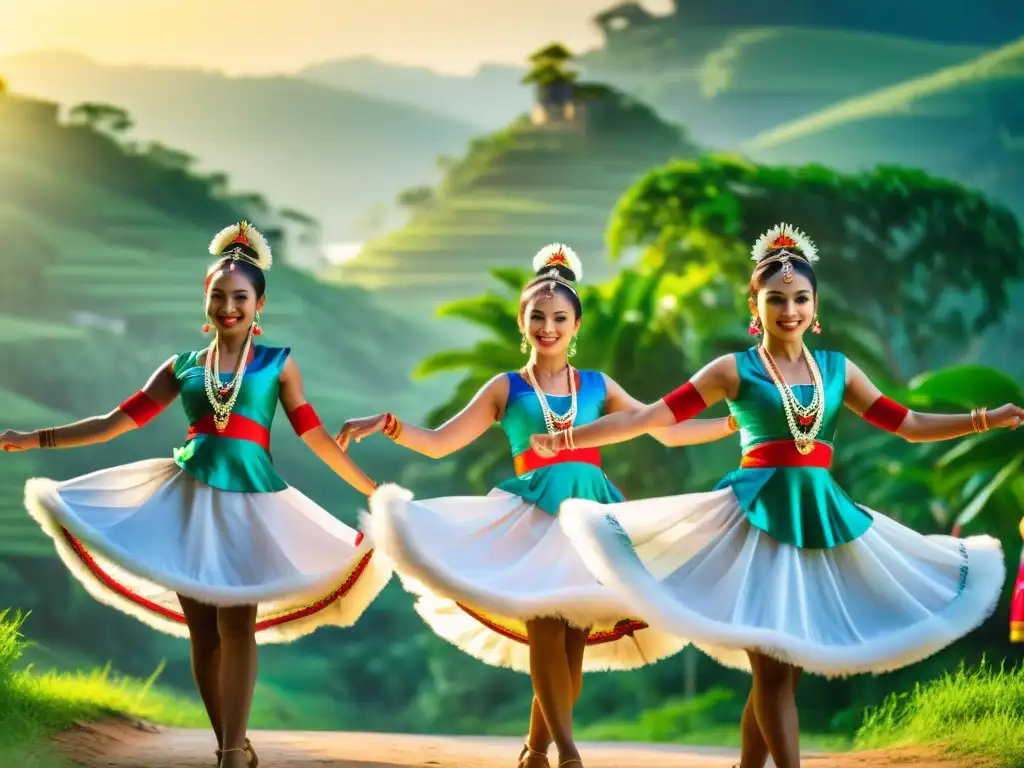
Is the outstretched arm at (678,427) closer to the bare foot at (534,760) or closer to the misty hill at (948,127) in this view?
the bare foot at (534,760)

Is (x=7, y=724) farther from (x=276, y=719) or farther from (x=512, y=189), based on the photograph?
(x=512, y=189)

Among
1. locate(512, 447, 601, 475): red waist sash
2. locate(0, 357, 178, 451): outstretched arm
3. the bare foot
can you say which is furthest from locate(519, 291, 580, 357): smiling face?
the bare foot

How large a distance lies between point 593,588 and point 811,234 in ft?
26.5

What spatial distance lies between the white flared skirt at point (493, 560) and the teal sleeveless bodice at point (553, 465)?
0.05 meters

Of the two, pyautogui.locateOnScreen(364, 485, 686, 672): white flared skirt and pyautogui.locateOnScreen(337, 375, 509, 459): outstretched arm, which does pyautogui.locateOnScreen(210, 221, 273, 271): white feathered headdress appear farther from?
pyautogui.locateOnScreen(364, 485, 686, 672): white flared skirt

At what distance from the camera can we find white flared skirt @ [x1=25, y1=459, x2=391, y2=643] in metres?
4.21

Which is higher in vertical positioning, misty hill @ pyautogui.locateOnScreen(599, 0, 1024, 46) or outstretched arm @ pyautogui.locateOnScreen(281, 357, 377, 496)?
misty hill @ pyautogui.locateOnScreen(599, 0, 1024, 46)

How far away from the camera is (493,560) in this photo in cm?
420

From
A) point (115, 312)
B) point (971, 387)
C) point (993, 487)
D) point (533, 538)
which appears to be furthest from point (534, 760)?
point (115, 312)

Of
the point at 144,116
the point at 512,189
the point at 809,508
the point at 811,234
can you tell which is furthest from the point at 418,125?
the point at 809,508

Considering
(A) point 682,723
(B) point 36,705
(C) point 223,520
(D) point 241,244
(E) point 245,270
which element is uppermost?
(D) point 241,244

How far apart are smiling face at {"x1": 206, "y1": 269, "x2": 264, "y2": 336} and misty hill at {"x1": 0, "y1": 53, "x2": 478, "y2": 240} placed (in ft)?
25.8

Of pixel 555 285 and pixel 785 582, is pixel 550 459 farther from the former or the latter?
pixel 785 582

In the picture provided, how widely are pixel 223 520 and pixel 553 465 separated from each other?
1.04 m
